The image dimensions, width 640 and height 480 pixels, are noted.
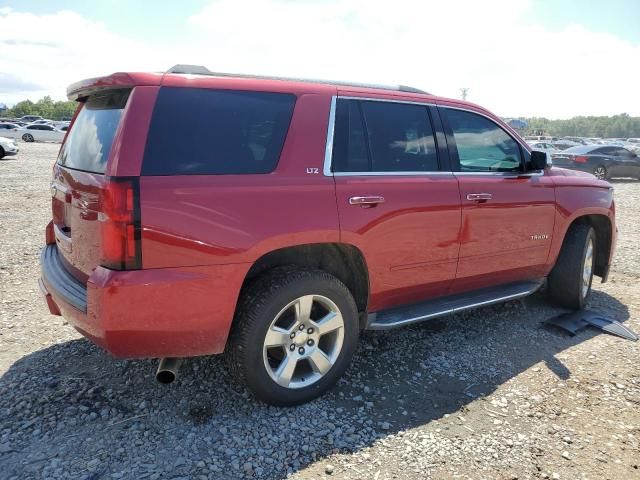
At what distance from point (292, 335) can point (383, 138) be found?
1438 mm

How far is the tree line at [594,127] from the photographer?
138 m

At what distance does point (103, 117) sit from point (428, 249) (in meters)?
2.22

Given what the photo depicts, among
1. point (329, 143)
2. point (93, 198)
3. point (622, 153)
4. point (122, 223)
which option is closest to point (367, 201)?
point (329, 143)

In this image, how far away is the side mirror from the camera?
4.20m

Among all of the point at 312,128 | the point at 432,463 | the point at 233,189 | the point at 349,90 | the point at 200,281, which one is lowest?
the point at 432,463

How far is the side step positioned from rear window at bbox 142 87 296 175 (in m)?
1.32

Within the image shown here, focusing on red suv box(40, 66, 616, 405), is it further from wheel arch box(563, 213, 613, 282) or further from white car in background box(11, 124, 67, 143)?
white car in background box(11, 124, 67, 143)

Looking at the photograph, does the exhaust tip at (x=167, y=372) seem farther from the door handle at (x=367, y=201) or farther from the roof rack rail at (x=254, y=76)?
the roof rack rail at (x=254, y=76)

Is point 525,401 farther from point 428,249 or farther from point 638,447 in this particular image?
point 428,249

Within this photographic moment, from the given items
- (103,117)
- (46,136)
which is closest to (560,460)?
(103,117)

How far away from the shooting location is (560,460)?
2676mm

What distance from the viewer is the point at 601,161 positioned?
1873 cm

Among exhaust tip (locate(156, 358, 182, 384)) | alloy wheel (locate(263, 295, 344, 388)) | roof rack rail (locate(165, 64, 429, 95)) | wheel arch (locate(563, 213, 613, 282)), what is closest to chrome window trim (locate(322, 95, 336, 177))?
roof rack rail (locate(165, 64, 429, 95))

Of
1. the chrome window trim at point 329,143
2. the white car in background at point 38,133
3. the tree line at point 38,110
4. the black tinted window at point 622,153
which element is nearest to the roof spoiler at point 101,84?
the chrome window trim at point 329,143
